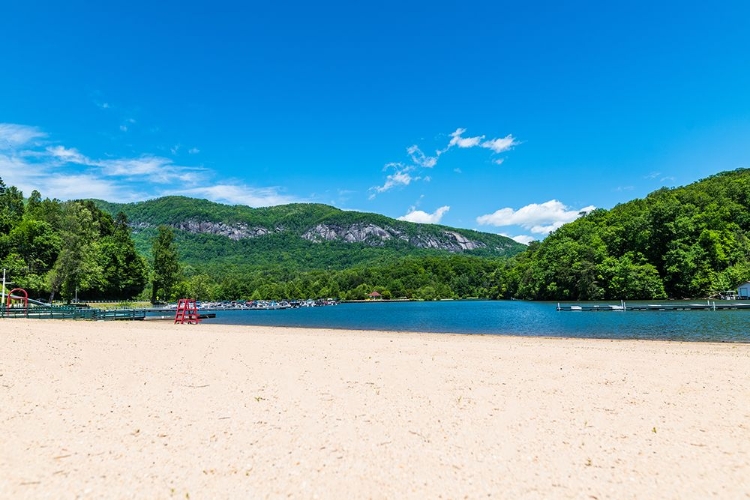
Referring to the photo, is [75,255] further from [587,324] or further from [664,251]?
[664,251]

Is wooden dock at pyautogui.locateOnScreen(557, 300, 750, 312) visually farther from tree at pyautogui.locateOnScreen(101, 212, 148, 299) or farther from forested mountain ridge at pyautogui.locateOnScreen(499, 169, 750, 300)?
tree at pyautogui.locateOnScreen(101, 212, 148, 299)

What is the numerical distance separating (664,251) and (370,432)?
10051cm

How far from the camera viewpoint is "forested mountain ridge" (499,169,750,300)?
264 feet

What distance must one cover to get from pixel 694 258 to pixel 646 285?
364 inches

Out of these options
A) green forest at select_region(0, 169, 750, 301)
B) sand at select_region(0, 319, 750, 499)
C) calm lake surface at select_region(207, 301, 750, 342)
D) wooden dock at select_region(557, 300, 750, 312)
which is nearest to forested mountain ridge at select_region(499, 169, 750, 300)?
green forest at select_region(0, 169, 750, 301)

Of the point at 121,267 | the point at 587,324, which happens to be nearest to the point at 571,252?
the point at 587,324

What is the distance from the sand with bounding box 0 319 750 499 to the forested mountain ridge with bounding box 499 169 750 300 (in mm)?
84537

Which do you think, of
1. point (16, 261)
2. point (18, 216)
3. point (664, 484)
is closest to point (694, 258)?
point (664, 484)

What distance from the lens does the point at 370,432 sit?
21.1ft

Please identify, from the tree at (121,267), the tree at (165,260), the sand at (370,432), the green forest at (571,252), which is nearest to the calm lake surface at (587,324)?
the sand at (370,432)

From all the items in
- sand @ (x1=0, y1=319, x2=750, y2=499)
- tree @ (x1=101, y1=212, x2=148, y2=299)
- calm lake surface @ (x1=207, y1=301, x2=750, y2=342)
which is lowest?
calm lake surface @ (x1=207, y1=301, x2=750, y2=342)

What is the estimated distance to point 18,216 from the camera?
7125 cm

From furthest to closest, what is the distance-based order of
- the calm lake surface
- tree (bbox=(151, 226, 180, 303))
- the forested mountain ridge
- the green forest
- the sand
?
tree (bbox=(151, 226, 180, 303)) < the forested mountain ridge < the green forest < the calm lake surface < the sand

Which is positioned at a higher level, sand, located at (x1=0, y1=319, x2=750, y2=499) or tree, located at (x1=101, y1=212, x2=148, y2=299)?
tree, located at (x1=101, y1=212, x2=148, y2=299)
